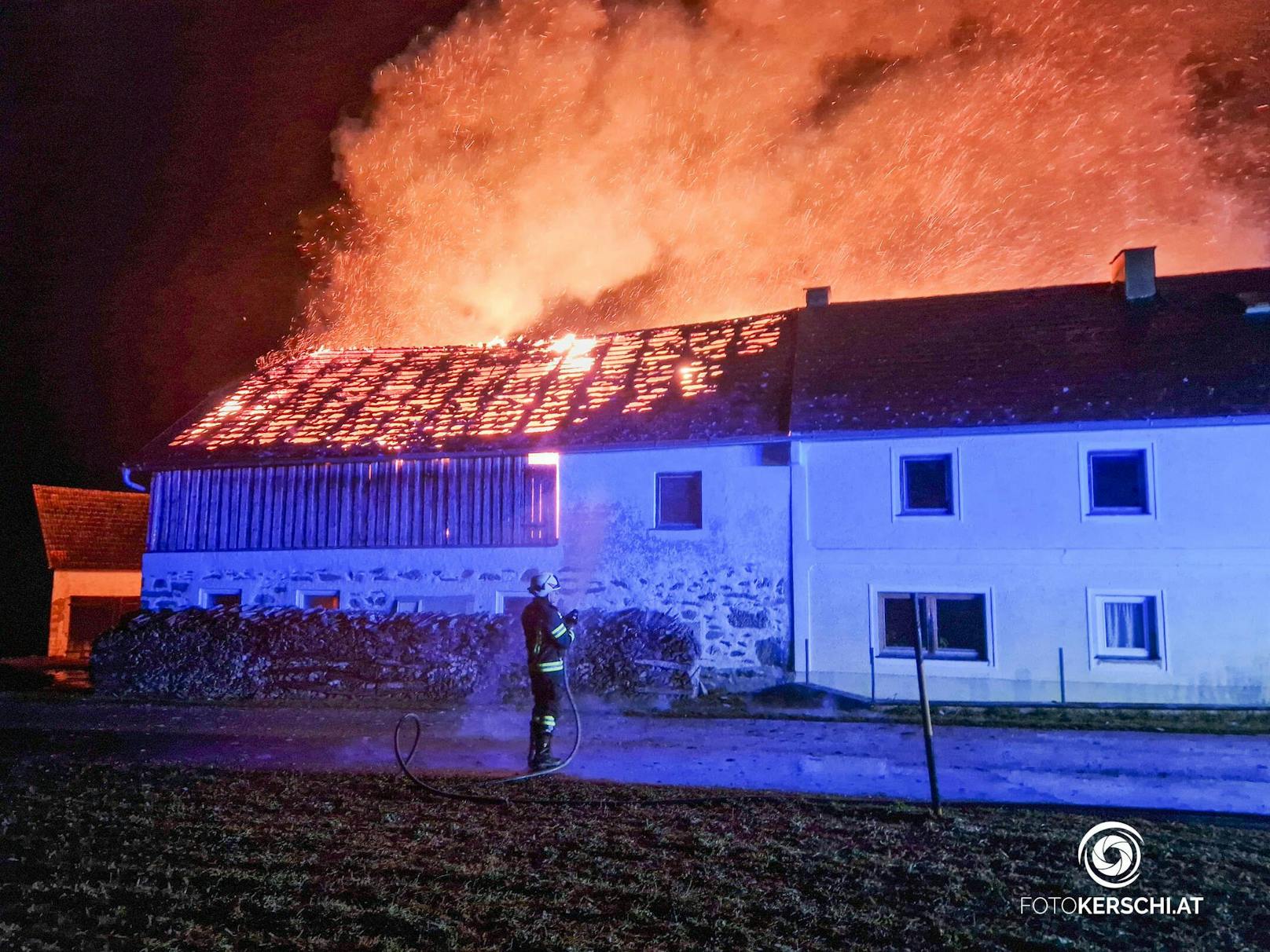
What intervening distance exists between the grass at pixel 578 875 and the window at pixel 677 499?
946 cm

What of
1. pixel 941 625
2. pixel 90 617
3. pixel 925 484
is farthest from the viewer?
pixel 90 617

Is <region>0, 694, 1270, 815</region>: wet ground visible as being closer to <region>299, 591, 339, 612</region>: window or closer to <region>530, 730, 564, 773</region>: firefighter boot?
<region>530, 730, 564, 773</region>: firefighter boot

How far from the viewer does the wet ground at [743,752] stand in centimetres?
789

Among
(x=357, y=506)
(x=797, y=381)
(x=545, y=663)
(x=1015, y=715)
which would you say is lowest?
(x=1015, y=715)

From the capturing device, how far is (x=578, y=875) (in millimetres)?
5203

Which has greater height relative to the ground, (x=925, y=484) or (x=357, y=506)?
(x=925, y=484)


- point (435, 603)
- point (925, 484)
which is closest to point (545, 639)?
point (925, 484)

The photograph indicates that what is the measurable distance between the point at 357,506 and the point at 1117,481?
14.5 meters

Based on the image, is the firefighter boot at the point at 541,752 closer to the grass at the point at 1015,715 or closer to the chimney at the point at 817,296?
the grass at the point at 1015,715

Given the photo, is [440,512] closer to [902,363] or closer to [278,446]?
[278,446]

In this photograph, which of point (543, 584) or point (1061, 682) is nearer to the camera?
point (543, 584)

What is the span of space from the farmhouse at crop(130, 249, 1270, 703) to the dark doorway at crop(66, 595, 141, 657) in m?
12.3

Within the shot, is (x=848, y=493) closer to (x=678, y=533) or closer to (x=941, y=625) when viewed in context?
(x=941, y=625)

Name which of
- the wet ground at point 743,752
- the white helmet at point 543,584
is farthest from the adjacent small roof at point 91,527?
the white helmet at point 543,584
